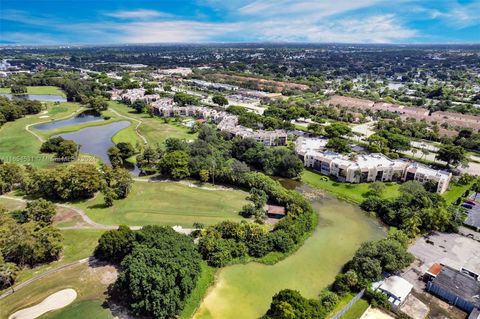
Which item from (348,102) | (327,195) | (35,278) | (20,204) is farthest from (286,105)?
(35,278)

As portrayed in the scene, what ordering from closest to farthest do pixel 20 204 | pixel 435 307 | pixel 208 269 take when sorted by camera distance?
1. pixel 435 307
2. pixel 208 269
3. pixel 20 204

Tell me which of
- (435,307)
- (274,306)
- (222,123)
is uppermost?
(222,123)

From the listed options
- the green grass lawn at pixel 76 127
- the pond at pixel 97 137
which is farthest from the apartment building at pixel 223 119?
the pond at pixel 97 137

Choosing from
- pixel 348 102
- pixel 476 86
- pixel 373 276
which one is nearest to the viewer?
pixel 373 276

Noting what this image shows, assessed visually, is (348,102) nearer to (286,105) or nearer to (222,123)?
(286,105)

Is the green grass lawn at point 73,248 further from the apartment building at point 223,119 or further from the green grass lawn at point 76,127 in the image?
the green grass lawn at point 76,127

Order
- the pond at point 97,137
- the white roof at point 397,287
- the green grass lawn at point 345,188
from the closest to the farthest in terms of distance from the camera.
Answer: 1. the white roof at point 397,287
2. the green grass lawn at point 345,188
3. the pond at point 97,137

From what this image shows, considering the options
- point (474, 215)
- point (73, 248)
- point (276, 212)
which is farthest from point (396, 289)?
point (73, 248)

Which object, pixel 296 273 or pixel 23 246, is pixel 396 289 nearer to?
pixel 296 273
